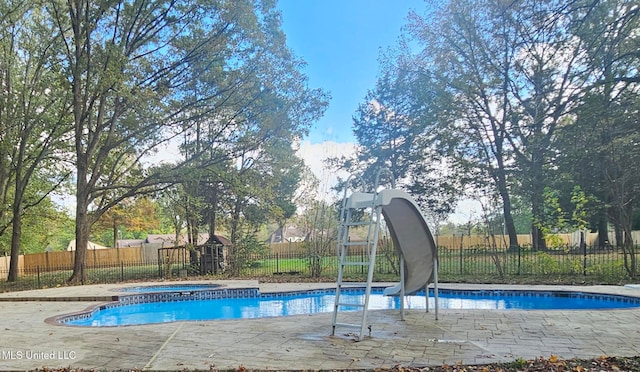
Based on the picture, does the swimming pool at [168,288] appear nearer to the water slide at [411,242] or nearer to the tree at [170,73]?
the tree at [170,73]

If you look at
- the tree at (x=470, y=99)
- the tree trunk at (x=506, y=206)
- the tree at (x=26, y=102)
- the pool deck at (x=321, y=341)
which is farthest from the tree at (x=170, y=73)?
the tree trunk at (x=506, y=206)

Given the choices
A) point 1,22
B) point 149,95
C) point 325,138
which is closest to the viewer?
point 149,95

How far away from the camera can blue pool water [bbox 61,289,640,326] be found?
28.2ft

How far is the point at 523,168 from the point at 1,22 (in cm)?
1904

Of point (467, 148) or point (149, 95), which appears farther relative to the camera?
point (467, 148)

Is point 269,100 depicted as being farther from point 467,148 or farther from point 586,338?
point 586,338

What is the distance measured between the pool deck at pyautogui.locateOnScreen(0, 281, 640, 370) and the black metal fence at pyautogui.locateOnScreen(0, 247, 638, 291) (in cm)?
597

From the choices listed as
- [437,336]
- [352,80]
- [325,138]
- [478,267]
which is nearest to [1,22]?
[325,138]

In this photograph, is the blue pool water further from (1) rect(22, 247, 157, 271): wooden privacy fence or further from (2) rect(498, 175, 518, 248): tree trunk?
(1) rect(22, 247, 157, 271): wooden privacy fence

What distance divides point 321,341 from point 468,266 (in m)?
10.1

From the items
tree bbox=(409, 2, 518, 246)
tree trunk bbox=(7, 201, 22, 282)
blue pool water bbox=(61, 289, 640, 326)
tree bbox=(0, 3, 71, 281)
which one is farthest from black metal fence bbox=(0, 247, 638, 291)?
tree bbox=(409, 2, 518, 246)

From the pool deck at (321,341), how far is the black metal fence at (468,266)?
597 centimetres

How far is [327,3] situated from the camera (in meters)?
13.6

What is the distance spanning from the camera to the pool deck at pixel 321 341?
4.08 m
